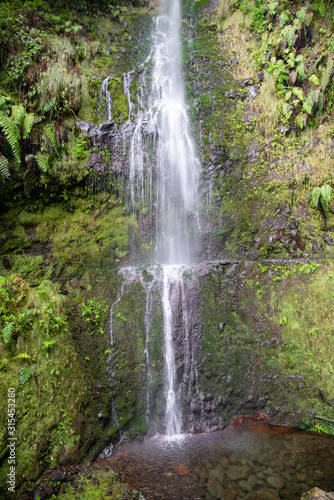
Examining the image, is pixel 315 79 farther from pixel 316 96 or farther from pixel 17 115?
pixel 17 115

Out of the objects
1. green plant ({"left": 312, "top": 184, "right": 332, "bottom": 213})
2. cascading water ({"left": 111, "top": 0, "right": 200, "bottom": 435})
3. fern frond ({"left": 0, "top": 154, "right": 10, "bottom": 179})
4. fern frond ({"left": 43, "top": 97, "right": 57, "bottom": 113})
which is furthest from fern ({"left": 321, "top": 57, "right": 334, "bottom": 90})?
fern frond ({"left": 0, "top": 154, "right": 10, "bottom": 179})

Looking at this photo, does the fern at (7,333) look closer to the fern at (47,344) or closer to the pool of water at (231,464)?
the fern at (47,344)

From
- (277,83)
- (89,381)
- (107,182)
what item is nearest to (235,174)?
(277,83)

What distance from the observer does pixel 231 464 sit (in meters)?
4.09

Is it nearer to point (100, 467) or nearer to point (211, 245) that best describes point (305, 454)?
point (100, 467)

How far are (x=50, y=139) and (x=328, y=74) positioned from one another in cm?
747

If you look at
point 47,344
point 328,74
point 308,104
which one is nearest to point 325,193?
point 308,104

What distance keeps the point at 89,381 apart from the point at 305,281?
4648mm

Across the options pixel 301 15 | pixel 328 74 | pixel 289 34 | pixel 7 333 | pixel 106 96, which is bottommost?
pixel 7 333

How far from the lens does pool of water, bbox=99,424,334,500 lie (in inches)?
142

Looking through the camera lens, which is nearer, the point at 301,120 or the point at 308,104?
the point at 308,104

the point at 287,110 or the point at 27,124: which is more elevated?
the point at 287,110

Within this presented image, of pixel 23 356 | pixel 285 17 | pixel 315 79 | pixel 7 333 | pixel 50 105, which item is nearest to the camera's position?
pixel 7 333

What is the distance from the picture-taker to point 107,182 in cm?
768
